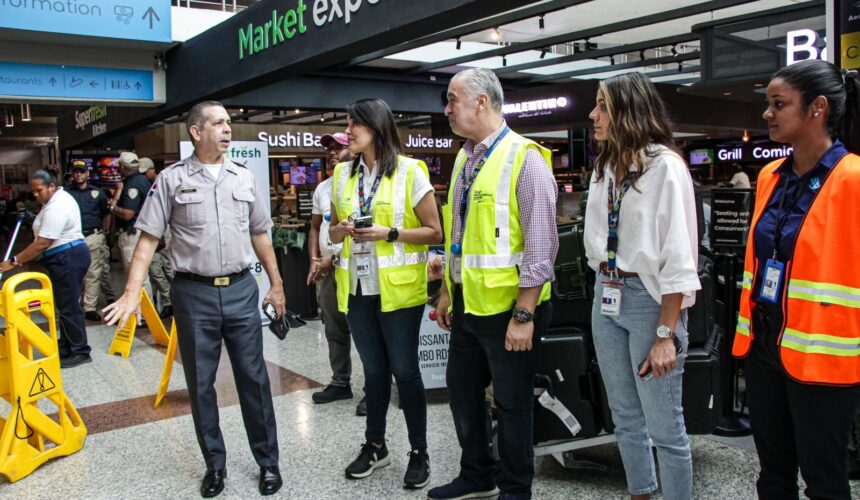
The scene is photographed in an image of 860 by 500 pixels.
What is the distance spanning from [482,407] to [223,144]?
4.80 ft

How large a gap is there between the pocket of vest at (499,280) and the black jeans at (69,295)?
4135 mm

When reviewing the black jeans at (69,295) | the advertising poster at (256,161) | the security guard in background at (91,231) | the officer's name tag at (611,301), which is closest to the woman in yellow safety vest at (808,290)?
the officer's name tag at (611,301)

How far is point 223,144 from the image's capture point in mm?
2865

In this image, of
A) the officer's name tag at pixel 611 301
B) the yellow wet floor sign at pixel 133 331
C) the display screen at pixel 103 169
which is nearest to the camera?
the officer's name tag at pixel 611 301

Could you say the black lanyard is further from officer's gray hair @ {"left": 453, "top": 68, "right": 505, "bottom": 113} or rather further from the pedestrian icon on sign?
the pedestrian icon on sign

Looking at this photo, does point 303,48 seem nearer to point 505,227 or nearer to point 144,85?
point 144,85

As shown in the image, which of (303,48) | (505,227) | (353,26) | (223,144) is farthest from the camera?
(303,48)

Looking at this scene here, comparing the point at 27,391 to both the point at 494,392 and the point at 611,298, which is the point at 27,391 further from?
the point at 611,298

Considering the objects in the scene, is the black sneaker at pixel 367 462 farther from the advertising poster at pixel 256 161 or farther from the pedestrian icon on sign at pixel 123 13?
the pedestrian icon on sign at pixel 123 13

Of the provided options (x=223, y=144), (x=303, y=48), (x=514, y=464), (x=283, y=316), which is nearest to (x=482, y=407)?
(x=514, y=464)

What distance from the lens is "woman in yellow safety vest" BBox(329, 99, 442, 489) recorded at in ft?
9.25

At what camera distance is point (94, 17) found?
5.84 m

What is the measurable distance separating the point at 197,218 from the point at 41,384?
131cm

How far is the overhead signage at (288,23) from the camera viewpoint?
4.63m
